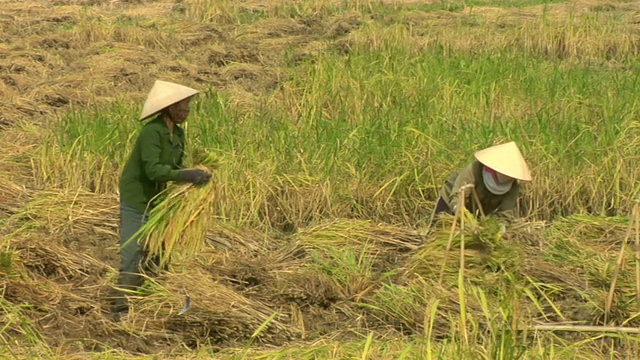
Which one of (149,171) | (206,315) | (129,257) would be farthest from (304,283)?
(149,171)

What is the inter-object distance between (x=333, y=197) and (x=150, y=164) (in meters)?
1.67

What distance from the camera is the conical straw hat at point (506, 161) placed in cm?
427

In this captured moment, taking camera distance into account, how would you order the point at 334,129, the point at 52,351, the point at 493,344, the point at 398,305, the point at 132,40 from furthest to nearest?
the point at 132,40
the point at 334,129
the point at 398,305
the point at 52,351
the point at 493,344

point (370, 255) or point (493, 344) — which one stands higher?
point (493, 344)

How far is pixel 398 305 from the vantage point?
13.6ft

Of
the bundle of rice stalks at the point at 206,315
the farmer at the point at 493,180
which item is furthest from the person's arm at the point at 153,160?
the farmer at the point at 493,180

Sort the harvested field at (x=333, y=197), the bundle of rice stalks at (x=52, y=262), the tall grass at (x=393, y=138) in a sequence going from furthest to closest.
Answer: the tall grass at (x=393, y=138), the bundle of rice stalks at (x=52, y=262), the harvested field at (x=333, y=197)

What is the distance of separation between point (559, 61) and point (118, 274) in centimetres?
569

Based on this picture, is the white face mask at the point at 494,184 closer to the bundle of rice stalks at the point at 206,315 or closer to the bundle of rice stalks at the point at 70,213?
the bundle of rice stalks at the point at 206,315

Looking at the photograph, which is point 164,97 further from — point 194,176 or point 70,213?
point 70,213

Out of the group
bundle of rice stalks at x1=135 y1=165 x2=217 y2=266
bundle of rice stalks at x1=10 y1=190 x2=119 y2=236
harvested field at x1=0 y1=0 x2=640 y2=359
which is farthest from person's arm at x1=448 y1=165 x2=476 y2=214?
bundle of rice stalks at x1=10 y1=190 x2=119 y2=236

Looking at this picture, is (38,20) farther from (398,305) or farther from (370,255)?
(398,305)

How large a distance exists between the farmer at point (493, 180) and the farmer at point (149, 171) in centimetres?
128

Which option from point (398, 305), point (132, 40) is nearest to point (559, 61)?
point (132, 40)
